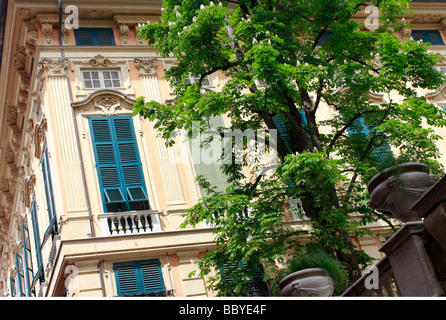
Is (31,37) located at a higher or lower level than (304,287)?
higher

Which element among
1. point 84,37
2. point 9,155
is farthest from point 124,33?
point 9,155

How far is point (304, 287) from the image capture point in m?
8.07

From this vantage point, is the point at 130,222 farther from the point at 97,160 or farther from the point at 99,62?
the point at 99,62

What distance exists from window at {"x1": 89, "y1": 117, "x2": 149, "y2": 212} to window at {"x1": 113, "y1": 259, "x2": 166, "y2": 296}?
1460 mm

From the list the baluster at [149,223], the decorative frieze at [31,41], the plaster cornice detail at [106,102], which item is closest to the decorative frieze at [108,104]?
the plaster cornice detail at [106,102]

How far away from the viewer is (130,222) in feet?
49.4

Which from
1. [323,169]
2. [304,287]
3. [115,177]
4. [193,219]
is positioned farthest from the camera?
[115,177]

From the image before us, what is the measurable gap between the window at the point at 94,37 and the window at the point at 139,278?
267 inches

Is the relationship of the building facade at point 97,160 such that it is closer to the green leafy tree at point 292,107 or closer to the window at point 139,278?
the window at point 139,278

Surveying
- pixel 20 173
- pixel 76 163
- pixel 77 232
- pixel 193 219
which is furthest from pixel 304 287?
pixel 20 173

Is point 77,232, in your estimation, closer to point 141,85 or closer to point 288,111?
point 141,85

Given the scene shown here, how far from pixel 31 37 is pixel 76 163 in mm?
4437

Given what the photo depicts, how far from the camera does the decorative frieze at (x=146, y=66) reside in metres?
17.6

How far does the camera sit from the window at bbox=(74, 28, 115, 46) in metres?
17.8
